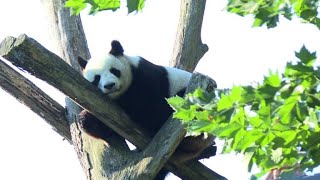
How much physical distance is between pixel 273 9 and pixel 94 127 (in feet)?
10.6

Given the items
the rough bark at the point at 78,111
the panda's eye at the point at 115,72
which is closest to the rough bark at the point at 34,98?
the rough bark at the point at 78,111

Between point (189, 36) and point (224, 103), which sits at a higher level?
point (189, 36)

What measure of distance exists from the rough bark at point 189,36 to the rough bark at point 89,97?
4.40 feet

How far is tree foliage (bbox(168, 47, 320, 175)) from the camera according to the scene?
8.72ft

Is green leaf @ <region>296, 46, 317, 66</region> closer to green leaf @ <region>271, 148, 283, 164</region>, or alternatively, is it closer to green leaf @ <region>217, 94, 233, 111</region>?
green leaf @ <region>217, 94, 233, 111</region>

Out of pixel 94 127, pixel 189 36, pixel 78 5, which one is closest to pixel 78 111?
pixel 94 127

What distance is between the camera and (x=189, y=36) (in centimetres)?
665

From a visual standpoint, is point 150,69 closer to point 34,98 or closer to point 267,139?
point 34,98

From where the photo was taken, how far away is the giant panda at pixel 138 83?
6.17 metres

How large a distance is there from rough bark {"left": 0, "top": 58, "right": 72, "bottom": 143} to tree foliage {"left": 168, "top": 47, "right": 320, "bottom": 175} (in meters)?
2.79

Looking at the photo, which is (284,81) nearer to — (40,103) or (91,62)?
(40,103)

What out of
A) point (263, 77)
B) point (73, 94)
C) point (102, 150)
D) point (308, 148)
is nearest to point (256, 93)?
point (263, 77)

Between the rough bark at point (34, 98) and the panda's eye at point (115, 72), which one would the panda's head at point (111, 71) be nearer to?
the panda's eye at point (115, 72)

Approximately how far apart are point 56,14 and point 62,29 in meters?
0.18
